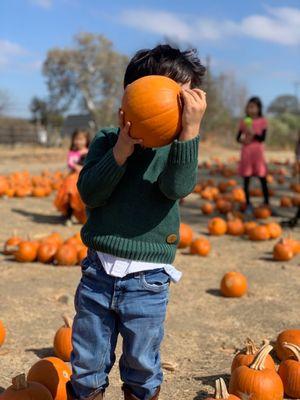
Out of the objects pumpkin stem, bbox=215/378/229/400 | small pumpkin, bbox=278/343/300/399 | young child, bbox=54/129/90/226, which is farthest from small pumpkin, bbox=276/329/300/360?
young child, bbox=54/129/90/226

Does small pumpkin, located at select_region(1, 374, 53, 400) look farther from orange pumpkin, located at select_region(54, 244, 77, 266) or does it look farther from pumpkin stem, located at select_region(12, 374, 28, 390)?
orange pumpkin, located at select_region(54, 244, 77, 266)

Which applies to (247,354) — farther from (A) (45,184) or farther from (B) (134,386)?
(A) (45,184)

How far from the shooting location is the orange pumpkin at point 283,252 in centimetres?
622

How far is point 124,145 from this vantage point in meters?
2.21

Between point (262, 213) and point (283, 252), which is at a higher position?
point (262, 213)

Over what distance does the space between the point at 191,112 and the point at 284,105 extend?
5431 centimetres

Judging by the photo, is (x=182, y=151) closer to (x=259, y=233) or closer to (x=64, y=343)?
(x=64, y=343)

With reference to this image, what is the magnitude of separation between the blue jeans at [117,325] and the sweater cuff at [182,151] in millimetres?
526

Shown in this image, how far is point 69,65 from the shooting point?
50812mm

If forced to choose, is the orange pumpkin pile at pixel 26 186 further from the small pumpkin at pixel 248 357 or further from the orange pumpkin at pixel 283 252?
the small pumpkin at pixel 248 357

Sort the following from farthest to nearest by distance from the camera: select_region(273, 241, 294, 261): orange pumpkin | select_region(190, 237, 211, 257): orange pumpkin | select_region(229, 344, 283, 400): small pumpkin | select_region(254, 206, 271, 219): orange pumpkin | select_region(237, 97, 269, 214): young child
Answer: select_region(237, 97, 269, 214): young child < select_region(254, 206, 271, 219): orange pumpkin < select_region(190, 237, 211, 257): orange pumpkin < select_region(273, 241, 294, 261): orange pumpkin < select_region(229, 344, 283, 400): small pumpkin

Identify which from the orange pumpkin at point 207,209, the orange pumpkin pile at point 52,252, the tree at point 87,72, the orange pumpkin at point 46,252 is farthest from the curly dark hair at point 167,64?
the tree at point 87,72

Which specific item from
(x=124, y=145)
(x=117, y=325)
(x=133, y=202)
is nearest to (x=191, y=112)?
(x=124, y=145)

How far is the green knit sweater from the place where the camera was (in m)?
2.27
